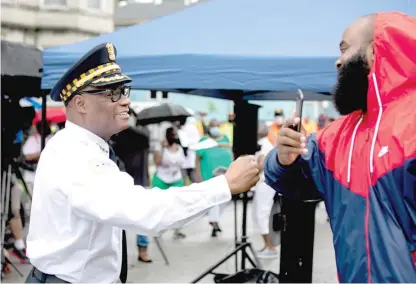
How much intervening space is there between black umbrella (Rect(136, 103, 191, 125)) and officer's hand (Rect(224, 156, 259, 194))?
22.6ft

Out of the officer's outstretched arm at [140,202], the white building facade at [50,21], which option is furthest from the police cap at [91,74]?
the white building facade at [50,21]

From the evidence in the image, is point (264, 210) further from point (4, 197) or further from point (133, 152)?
point (4, 197)

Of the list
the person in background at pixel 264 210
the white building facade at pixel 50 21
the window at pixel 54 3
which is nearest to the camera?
the person in background at pixel 264 210

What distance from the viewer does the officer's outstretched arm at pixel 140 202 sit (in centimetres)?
207

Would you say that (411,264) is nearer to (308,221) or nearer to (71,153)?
(71,153)

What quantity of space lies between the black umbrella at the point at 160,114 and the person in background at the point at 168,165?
2.24 ft

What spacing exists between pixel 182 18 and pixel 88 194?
3.47 m

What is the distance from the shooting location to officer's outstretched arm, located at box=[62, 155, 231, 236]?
81.6 inches

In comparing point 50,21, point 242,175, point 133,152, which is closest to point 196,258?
point 133,152

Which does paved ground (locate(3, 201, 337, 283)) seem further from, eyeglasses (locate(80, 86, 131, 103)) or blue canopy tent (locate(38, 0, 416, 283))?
eyeglasses (locate(80, 86, 131, 103))

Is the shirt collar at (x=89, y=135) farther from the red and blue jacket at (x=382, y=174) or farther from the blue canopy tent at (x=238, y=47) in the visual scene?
the blue canopy tent at (x=238, y=47)

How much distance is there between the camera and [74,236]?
2289 mm

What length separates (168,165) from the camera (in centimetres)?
819

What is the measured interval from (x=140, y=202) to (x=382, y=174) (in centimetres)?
86
